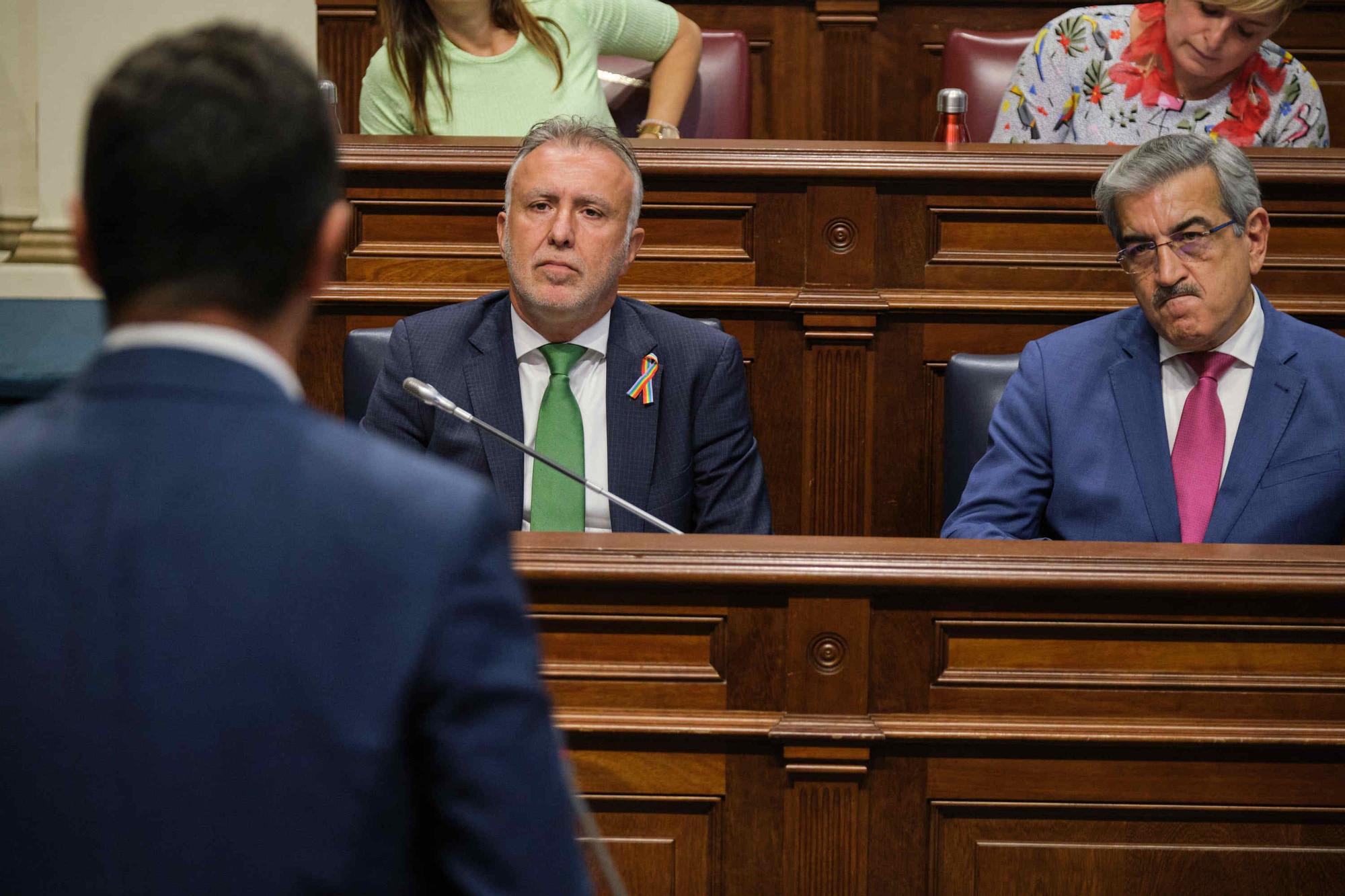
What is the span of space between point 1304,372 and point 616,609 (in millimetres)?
747

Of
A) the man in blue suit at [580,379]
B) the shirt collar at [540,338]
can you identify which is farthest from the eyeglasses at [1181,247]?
the shirt collar at [540,338]

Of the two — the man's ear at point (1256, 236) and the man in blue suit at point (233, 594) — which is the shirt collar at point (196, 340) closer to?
the man in blue suit at point (233, 594)

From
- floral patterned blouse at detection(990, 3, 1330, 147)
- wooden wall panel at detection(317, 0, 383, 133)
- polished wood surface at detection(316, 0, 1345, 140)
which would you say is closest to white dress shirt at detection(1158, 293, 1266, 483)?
floral patterned blouse at detection(990, 3, 1330, 147)

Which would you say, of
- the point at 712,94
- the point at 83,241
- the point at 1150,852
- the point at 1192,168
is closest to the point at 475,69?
the point at 712,94

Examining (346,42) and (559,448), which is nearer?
(559,448)

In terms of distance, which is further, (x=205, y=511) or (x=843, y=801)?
(x=843, y=801)

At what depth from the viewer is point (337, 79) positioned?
2.36m

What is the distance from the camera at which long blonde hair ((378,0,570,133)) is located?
74.3 inches

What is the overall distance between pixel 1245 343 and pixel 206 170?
118 cm

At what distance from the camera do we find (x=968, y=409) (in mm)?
1554

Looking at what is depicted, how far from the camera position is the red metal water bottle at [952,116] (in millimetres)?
1863

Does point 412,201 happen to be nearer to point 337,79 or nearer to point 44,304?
point 337,79

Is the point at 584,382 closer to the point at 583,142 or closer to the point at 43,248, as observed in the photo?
the point at 583,142

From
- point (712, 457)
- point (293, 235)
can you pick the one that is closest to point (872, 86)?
point (712, 457)
